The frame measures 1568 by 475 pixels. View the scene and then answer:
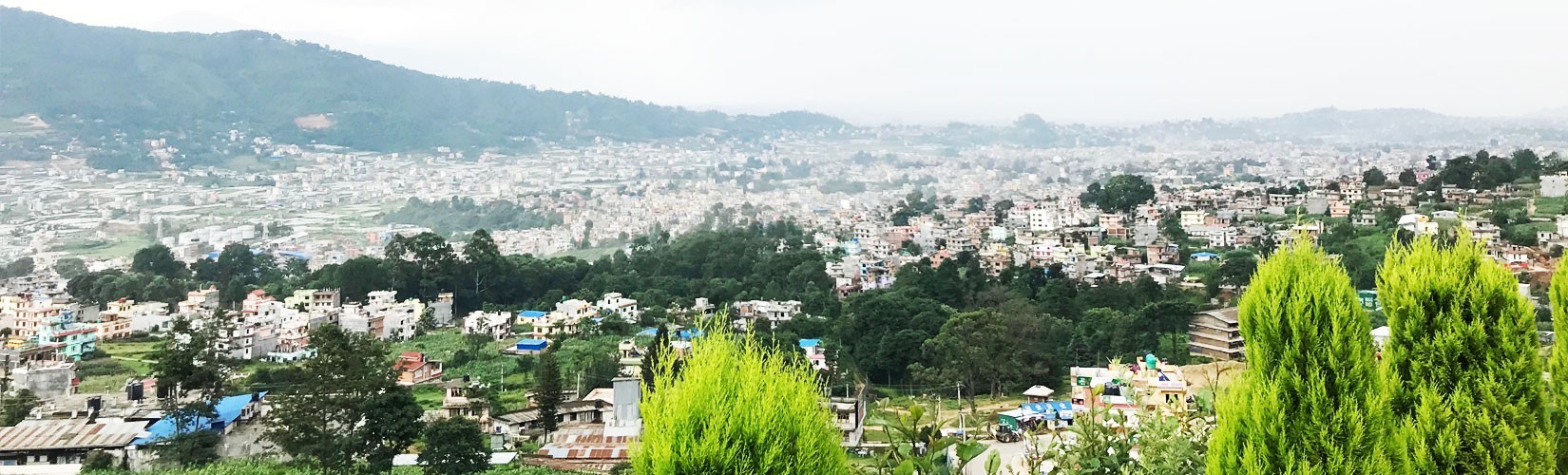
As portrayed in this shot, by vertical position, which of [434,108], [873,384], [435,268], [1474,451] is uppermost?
[434,108]

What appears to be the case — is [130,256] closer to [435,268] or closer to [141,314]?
[141,314]

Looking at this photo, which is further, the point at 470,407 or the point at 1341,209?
the point at 1341,209

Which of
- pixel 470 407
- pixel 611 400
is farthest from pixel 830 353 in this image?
pixel 470 407

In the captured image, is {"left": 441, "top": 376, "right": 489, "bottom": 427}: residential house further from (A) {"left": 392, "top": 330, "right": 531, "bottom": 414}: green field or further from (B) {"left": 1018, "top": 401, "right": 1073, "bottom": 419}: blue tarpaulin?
(B) {"left": 1018, "top": 401, "right": 1073, "bottom": 419}: blue tarpaulin

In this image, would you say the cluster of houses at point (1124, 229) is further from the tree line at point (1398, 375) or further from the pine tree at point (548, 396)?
the tree line at point (1398, 375)

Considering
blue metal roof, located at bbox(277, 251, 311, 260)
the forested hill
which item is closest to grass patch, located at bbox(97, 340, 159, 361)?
blue metal roof, located at bbox(277, 251, 311, 260)

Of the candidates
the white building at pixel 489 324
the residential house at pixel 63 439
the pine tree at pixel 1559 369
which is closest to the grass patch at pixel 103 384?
the residential house at pixel 63 439
